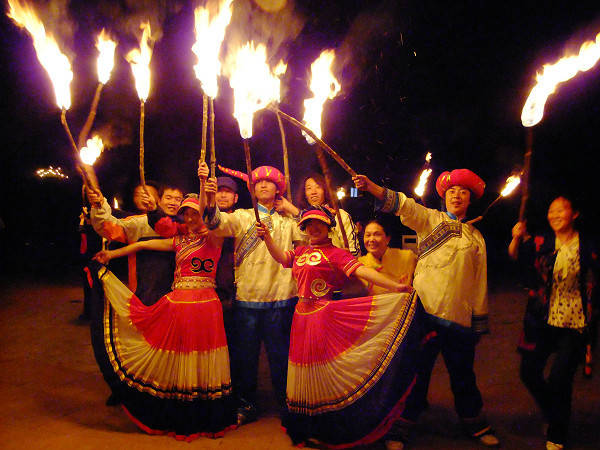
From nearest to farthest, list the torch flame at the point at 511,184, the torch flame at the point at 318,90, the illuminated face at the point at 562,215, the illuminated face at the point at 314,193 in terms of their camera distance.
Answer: the illuminated face at the point at 562,215 < the torch flame at the point at 318,90 < the torch flame at the point at 511,184 < the illuminated face at the point at 314,193

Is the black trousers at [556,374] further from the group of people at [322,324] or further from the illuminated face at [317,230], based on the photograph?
the illuminated face at [317,230]

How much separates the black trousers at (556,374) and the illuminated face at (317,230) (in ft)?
6.92

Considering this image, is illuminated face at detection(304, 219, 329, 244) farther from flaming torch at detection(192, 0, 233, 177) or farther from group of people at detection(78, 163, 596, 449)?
flaming torch at detection(192, 0, 233, 177)

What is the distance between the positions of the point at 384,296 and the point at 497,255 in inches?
860

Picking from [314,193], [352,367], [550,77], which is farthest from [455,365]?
[550,77]

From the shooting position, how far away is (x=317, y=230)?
12.2 feet

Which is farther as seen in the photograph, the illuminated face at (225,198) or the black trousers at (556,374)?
the illuminated face at (225,198)

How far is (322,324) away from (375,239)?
1.30m

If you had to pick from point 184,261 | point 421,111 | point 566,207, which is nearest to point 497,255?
point 421,111

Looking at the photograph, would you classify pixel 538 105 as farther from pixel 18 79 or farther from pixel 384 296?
pixel 18 79

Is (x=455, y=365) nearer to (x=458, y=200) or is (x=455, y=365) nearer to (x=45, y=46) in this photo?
(x=458, y=200)

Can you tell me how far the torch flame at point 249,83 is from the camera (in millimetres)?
3479

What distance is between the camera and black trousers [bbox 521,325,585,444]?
11.6 feet

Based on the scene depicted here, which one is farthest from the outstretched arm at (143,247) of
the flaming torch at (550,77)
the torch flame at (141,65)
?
the flaming torch at (550,77)
